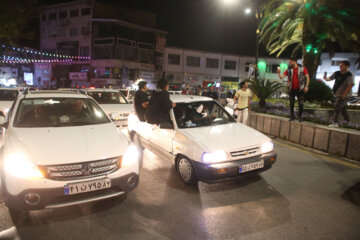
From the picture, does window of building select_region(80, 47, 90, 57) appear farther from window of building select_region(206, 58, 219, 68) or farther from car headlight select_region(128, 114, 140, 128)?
car headlight select_region(128, 114, 140, 128)

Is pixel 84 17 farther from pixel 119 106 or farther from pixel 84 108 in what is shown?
pixel 84 108

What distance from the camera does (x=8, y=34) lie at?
17625 millimetres

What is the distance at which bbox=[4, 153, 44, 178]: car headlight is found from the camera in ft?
10.7

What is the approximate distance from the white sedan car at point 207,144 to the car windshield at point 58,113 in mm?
1289

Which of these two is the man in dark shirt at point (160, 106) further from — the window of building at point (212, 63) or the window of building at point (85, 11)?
the window of building at point (212, 63)

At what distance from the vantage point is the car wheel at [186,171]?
456 centimetres

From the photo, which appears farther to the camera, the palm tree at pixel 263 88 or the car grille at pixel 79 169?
the palm tree at pixel 263 88

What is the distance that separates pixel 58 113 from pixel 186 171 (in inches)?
100

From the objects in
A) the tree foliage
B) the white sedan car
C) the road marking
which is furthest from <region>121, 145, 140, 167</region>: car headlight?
the tree foliage

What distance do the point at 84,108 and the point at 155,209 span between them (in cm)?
263

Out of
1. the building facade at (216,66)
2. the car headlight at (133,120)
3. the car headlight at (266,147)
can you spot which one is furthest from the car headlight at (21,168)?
the building facade at (216,66)

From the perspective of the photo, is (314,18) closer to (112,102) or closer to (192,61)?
(112,102)

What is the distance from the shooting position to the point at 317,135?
746 centimetres

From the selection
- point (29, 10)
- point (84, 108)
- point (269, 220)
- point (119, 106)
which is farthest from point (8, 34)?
point (269, 220)
